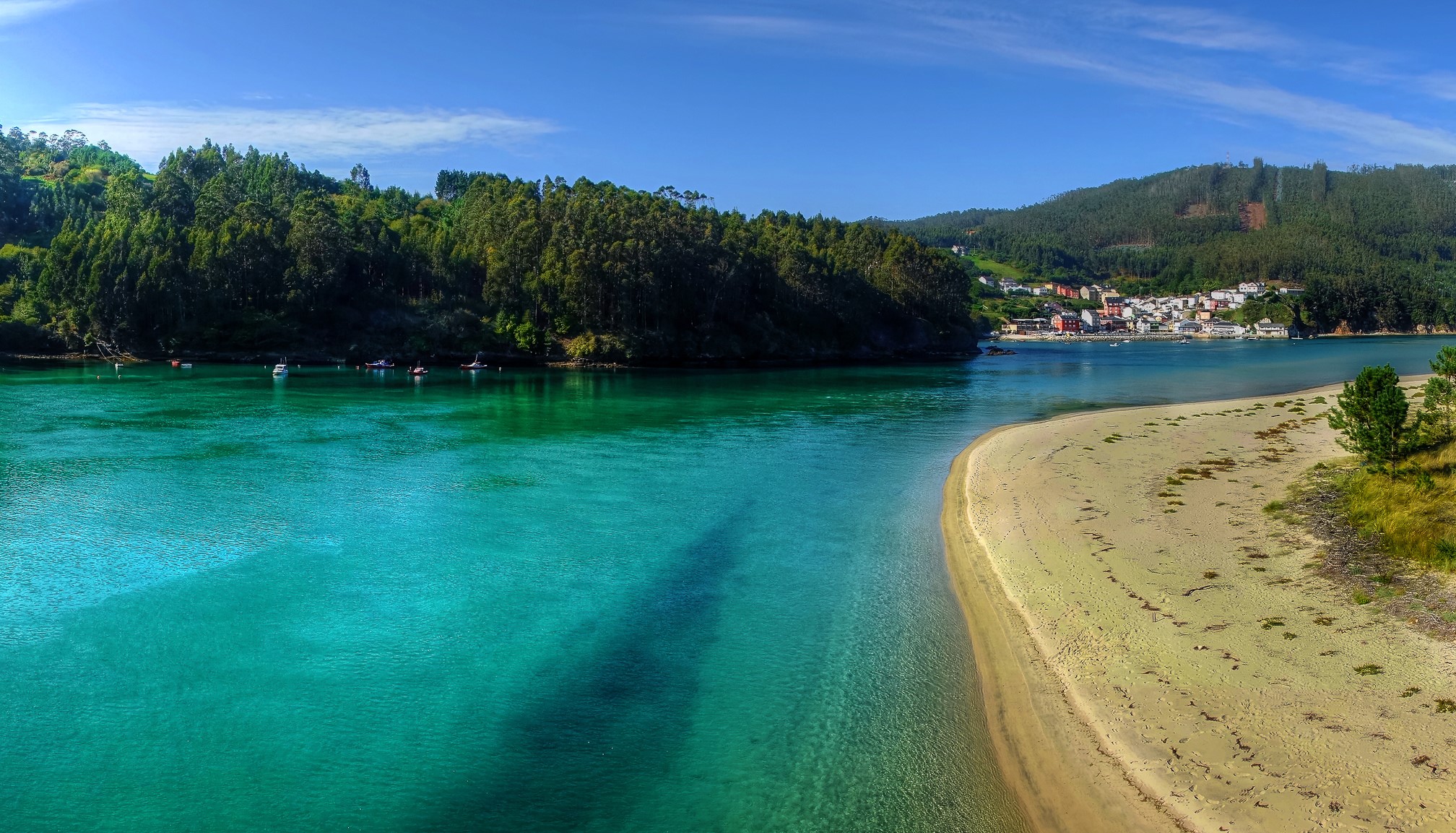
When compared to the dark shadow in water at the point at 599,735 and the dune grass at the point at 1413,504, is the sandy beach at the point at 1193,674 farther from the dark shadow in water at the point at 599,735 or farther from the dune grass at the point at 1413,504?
the dark shadow in water at the point at 599,735

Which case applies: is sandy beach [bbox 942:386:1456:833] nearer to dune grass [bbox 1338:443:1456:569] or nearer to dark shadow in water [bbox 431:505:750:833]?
dune grass [bbox 1338:443:1456:569]

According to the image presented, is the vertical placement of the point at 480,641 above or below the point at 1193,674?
below

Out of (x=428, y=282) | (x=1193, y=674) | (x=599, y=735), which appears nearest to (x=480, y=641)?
(x=599, y=735)

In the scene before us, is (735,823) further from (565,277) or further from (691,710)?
(565,277)

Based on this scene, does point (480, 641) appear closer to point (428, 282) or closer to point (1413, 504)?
point (1413, 504)

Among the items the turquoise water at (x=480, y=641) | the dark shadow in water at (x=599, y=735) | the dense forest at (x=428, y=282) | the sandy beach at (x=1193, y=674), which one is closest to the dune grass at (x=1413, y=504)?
the sandy beach at (x=1193, y=674)

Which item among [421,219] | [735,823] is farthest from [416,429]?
[421,219]
